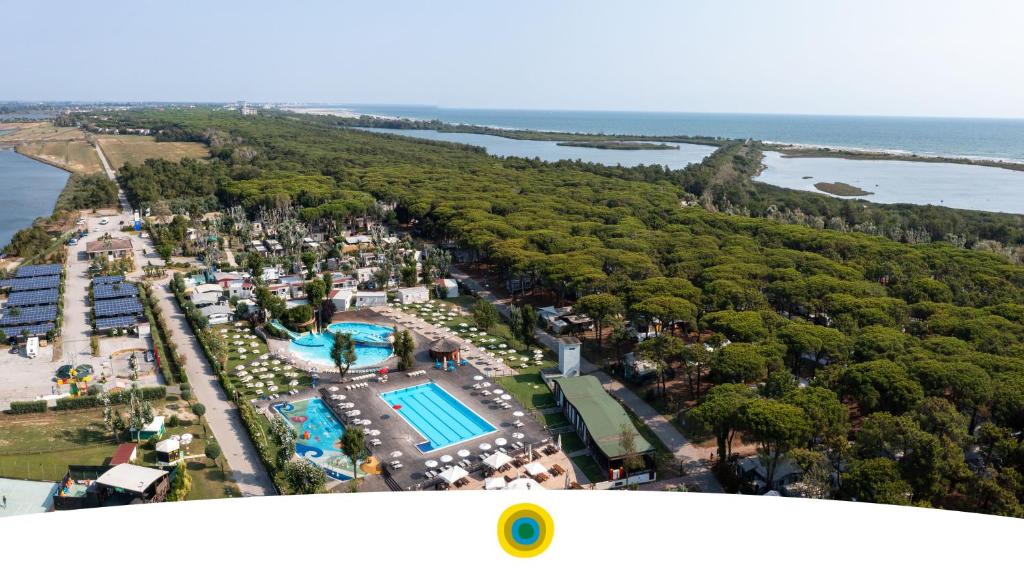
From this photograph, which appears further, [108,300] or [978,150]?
[978,150]

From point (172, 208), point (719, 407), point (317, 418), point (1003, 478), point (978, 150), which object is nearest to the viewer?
point (1003, 478)

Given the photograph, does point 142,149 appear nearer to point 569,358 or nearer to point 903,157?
point 569,358

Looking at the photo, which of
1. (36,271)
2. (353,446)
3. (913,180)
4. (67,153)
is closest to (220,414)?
(353,446)

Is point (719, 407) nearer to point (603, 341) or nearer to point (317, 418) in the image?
point (603, 341)

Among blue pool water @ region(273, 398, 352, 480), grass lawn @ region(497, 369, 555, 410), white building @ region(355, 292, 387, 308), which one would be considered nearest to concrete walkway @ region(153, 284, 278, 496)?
blue pool water @ region(273, 398, 352, 480)

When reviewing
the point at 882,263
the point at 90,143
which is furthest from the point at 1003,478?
the point at 90,143

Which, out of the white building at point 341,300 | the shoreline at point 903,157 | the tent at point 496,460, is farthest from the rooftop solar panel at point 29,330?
the shoreline at point 903,157
